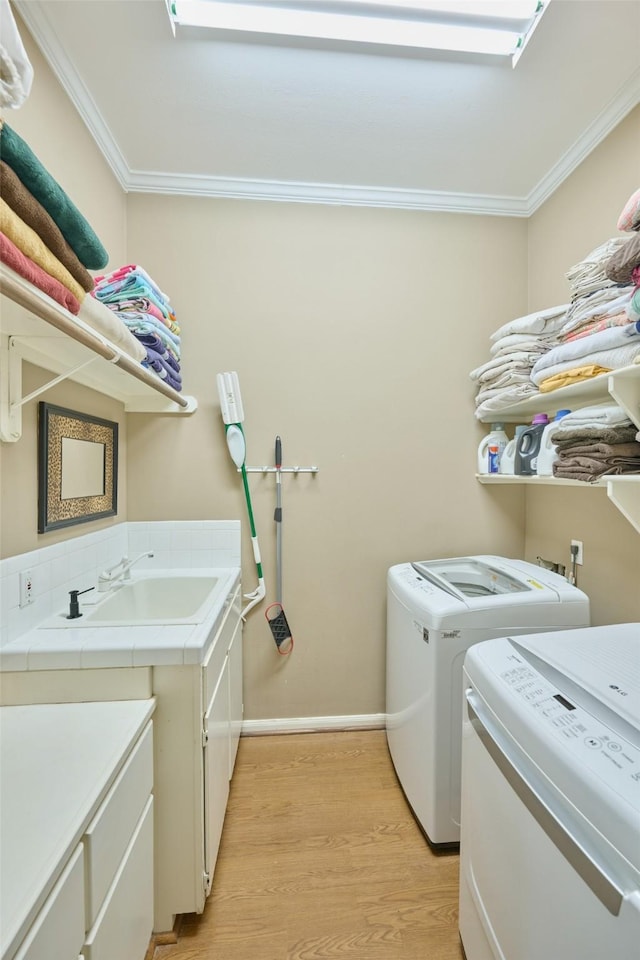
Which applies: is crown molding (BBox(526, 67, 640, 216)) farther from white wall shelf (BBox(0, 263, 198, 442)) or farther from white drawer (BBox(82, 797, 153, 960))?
white drawer (BBox(82, 797, 153, 960))

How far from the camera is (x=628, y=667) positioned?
87cm

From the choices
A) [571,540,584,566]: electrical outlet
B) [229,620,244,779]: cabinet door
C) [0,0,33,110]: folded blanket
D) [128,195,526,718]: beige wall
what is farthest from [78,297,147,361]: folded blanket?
[571,540,584,566]: electrical outlet

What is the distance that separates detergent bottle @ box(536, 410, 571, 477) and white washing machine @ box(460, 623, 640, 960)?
25.3 inches

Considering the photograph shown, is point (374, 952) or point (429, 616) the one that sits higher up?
Result: point (429, 616)

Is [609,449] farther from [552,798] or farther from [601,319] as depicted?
[552,798]

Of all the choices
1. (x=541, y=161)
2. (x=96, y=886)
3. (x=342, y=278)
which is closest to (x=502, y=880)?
(x=96, y=886)

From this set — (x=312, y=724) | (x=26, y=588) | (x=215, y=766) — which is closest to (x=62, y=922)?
(x=215, y=766)

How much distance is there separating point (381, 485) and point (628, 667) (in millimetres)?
1294

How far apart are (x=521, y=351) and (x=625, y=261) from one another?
727 mm

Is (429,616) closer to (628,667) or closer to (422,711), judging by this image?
(422,711)

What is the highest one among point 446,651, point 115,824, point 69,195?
point 69,195

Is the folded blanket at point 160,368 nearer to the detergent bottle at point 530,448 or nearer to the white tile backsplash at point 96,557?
the white tile backsplash at point 96,557

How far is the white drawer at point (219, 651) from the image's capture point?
3.78ft

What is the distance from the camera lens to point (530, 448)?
1.72m
